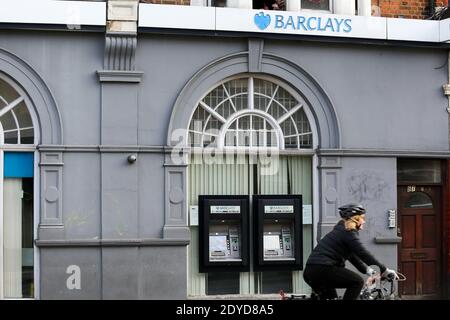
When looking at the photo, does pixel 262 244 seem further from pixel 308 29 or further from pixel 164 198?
pixel 308 29

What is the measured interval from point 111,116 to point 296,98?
312cm

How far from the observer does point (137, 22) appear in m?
11.6

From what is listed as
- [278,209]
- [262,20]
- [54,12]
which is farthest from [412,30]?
[54,12]

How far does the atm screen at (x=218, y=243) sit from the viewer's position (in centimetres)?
1224

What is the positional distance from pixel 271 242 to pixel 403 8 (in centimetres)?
467

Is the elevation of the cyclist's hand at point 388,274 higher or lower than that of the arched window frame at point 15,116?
lower

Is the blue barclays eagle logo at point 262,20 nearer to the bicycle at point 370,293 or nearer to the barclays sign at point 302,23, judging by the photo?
the barclays sign at point 302,23

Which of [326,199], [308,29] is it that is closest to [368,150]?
[326,199]

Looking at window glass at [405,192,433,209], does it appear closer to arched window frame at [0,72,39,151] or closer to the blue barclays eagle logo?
the blue barclays eagle logo

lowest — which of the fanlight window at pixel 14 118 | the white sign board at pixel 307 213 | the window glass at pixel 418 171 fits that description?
the white sign board at pixel 307 213

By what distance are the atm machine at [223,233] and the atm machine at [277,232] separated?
0.20m

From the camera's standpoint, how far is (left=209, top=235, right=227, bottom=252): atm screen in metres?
12.2

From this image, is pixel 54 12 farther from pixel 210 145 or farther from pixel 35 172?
pixel 210 145

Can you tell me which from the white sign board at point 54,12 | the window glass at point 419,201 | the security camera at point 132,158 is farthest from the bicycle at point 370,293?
the white sign board at point 54,12
